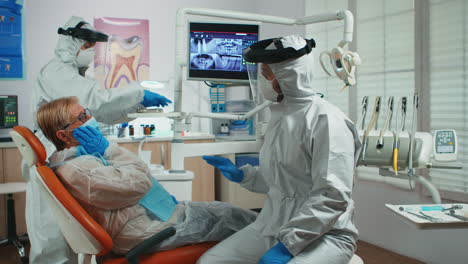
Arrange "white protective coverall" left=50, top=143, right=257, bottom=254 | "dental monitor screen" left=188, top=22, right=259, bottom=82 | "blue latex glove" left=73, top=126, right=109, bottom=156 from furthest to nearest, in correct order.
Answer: "dental monitor screen" left=188, top=22, right=259, bottom=82, "blue latex glove" left=73, top=126, right=109, bottom=156, "white protective coverall" left=50, top=143, right=257, bottom=254

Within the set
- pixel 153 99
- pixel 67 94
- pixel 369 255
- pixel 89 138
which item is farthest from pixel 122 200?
pixel 369 255

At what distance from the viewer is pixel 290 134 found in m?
1.53

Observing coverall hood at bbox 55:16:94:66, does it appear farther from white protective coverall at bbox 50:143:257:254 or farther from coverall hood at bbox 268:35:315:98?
coverall hood at bbox 268:35:315:98

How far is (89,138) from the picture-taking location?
159 cm

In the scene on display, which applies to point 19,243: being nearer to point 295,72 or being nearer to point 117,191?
point 117,191

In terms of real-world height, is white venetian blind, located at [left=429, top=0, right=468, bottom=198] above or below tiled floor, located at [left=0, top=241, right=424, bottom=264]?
above

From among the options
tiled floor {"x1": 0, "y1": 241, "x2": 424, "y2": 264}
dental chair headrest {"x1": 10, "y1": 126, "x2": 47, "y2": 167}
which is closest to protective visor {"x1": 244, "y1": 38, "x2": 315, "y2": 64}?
dental chair headrest {"x1": 10, "y1": 126, "x2": 47, "y2": 167}

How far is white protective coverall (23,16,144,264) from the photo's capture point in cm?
240

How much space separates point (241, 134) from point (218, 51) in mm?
1962

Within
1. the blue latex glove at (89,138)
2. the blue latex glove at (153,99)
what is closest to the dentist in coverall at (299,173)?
the blue latex glove at (89,138)

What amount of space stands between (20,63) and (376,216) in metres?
3.49

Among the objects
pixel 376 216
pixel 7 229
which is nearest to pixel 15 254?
pixel 7 229

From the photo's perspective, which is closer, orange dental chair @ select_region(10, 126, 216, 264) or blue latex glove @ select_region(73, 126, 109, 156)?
orange dental chair @ select_region(10, 126, 216, 264)

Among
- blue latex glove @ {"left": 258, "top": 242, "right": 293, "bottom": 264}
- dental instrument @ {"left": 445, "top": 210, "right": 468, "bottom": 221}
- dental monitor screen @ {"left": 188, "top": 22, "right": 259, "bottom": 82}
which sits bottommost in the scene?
blue latex glove @ {"left": 258, "top": 242, "right": 293, "bottom": 264}
